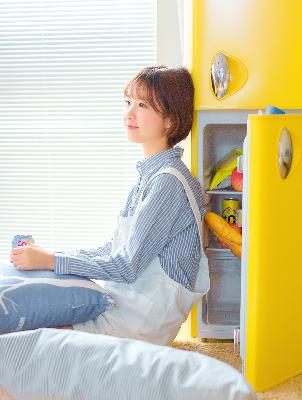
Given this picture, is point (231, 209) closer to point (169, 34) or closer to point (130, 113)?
point (130, 113)

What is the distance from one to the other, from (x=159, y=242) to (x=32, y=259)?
365mm

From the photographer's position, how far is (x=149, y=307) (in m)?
1.70

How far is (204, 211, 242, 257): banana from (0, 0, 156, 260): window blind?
0.84 m

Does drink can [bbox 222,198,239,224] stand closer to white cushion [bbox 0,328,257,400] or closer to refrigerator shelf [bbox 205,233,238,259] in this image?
refrigerator shelf [bbox 205,233,238,259]

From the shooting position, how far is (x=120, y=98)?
264cm

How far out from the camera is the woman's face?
189 cm

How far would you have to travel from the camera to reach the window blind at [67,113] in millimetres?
2600

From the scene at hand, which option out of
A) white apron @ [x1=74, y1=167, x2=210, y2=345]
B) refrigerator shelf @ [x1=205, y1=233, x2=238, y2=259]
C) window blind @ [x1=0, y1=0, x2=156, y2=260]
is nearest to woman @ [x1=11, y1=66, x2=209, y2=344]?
white apron @ [x1=74, y1=167, x2=210, y2=345]

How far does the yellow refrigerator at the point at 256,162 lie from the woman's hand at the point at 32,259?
54 cm

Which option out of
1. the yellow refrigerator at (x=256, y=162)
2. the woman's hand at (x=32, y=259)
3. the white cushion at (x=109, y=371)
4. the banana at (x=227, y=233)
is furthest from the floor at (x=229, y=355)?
the white cushion at (x=109, y=371)

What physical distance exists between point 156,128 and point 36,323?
28.4 inches

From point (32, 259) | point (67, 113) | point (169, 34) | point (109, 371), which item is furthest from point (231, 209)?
point (109, 371)

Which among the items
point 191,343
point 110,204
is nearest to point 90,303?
point 191,343

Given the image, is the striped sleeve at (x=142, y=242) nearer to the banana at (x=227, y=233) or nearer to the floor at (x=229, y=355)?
the banana at (x=227, y=233)
